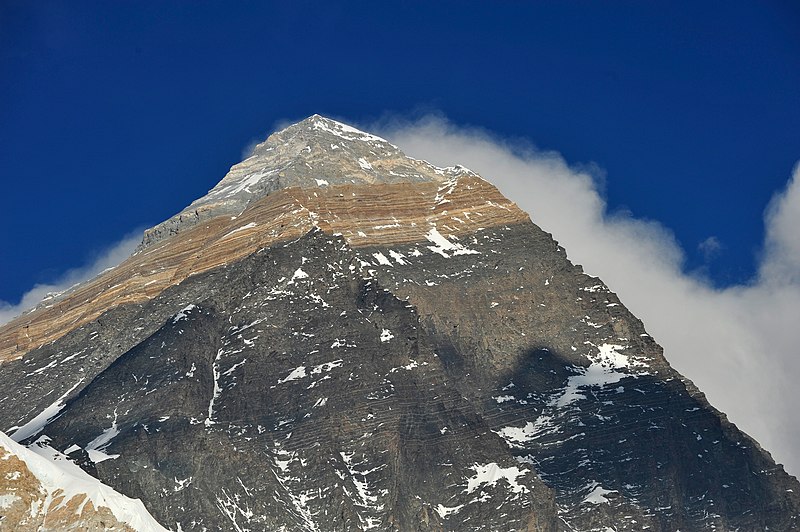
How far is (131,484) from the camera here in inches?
7741

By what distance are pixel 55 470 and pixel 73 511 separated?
4.94m

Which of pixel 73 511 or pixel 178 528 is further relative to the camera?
pixel 178 528

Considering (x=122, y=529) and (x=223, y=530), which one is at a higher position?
(x=223, y=530)

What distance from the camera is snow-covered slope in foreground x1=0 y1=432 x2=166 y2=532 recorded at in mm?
137625

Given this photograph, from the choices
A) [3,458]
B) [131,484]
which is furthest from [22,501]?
[131,484]

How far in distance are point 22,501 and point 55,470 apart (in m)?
5.27

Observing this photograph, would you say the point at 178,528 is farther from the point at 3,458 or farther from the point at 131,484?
the point at 3,458

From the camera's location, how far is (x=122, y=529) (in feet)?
465

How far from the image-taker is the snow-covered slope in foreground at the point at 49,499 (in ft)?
452

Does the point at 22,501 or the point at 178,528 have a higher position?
Answer: the point at 178,528

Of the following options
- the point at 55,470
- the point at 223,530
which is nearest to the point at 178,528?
the point at 223,530

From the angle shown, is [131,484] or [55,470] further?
[131,484]

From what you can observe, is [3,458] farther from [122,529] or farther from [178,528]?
[178,528]

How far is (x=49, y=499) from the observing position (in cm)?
13975
